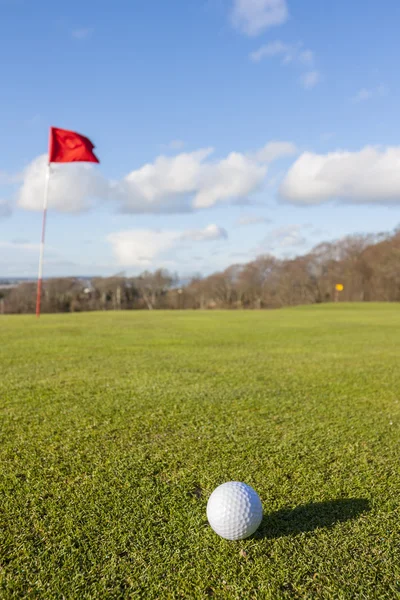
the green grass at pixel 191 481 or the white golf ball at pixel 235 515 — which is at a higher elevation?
the white golf ball at pixel 235 515

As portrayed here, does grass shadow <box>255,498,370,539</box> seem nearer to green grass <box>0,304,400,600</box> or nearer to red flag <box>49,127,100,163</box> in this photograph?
green grass <box>0,304,400,600</box>

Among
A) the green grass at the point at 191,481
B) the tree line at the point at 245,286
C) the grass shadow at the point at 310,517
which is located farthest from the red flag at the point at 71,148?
the tree line at the point at 245,286

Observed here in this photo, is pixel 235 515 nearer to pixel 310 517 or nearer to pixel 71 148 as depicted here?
pixel 310 517

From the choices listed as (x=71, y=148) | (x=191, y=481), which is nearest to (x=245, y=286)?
(x=71, y=148)

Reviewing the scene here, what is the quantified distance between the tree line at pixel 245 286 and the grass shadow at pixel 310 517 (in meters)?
62.6

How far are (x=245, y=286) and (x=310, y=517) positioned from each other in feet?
238

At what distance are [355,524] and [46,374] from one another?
17.1 ft

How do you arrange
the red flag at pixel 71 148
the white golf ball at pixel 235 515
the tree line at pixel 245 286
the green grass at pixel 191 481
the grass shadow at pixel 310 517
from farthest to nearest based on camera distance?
1. the tree line at pixel 245 286
2. the red flag at pixel 71 148
3. the grass shadow at pixel 310 517
4. the white golf ball at pixel 235 515
5. the green grass at pixel 191 481

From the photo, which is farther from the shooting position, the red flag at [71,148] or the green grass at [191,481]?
the red flag at [71,148]

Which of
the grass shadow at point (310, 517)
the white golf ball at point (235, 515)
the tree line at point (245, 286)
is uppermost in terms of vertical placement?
the tree line at point (245, 286)

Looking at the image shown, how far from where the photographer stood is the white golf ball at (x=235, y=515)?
2336 mm

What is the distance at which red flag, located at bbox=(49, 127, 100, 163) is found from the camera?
14.8 m

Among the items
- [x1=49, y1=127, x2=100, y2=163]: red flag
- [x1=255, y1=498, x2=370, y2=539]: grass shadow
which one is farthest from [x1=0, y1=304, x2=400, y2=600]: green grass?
[x1=49, y1=127, x2=100, y2=163]: red flag

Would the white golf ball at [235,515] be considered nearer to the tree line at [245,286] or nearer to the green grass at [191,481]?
the green grass at [191,481]
